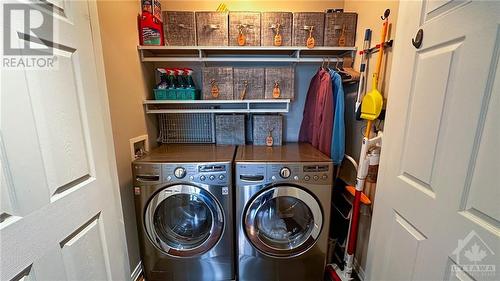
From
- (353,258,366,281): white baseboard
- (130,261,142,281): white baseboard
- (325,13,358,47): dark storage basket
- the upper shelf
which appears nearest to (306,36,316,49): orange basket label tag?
the upper shelf

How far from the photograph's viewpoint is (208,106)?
195cm

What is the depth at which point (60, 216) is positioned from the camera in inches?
29.8

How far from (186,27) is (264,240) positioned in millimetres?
1752

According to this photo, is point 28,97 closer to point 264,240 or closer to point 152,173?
point 152,173

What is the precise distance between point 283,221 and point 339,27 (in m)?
1.59

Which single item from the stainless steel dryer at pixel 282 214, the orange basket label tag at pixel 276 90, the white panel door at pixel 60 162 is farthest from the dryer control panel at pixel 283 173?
the white panel door at pixel 60 162

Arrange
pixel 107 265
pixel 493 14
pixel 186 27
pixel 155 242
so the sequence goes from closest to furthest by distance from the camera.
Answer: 1. pixel 493 14
2. pixel 107 265
3. pixel 155 242
4. pixel 186 27

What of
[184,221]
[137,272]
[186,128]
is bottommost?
[137,272]

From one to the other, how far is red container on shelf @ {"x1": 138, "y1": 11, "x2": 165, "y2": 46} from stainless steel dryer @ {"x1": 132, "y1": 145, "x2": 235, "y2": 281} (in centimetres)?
88

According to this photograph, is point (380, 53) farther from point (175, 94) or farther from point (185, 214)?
point (185, 214)

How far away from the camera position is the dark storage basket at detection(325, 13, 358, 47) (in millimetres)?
1635

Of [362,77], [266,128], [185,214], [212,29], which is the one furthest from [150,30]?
[362,77]

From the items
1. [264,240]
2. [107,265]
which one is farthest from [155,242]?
[264,240]

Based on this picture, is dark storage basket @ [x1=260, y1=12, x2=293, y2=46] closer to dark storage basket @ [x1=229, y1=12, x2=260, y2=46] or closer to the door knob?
dark storage basket @ [x1=229, y1=12, x2=260, y2=46]
